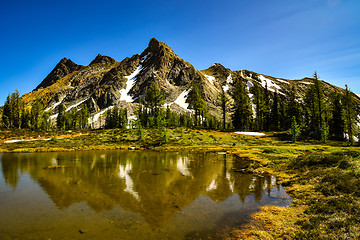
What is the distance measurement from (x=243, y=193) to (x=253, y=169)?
7.81m

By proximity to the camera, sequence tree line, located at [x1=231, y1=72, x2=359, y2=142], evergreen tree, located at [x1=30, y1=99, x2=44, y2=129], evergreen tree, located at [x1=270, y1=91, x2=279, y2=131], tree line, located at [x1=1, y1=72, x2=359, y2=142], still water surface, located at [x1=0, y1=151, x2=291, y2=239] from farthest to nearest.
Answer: evergreen tree, located at [x1=30, y1=99, x2=44, y2=129]
evergreen tree, located at [x1=270, y1=91, x2=279, y2=131]
tree line, located at [x1=231, y1=72, x2=359, y2=142]
tree line, located at [x1=1, y1=72, x2=359, y2=142]
still water surface, located at [x1=0, y1=151, x2=291, y2=239]

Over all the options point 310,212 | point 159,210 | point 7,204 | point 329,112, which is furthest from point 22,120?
point 329,112

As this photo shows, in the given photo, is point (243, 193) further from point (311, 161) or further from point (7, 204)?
point (7, 204)

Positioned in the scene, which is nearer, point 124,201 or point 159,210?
point 159,210

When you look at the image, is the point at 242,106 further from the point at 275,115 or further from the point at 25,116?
the point at 25,116

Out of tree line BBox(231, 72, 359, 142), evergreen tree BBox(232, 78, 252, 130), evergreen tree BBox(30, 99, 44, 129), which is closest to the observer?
tree line BBox(231, 72, 359, 142)

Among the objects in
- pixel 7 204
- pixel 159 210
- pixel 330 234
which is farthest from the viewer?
pixel 7 204

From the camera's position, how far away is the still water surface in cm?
825

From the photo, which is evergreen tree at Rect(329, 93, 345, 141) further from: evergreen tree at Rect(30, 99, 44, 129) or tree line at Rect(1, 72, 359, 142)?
evergreen tree at Rect(30, 99, 44, 129)

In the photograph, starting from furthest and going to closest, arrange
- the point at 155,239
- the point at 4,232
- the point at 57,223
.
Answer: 1. the point at 57,223
2. the point at 4,232
3. the point at 155,239

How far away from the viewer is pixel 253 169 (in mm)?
20141

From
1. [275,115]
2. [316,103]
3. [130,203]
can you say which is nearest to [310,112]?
[316,103]

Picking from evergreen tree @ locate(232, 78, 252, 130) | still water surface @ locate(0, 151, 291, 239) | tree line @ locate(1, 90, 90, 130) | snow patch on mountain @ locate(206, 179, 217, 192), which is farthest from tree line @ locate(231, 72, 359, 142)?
tree line @ locate(1, 90, 90, 130)

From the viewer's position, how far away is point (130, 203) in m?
11.4
